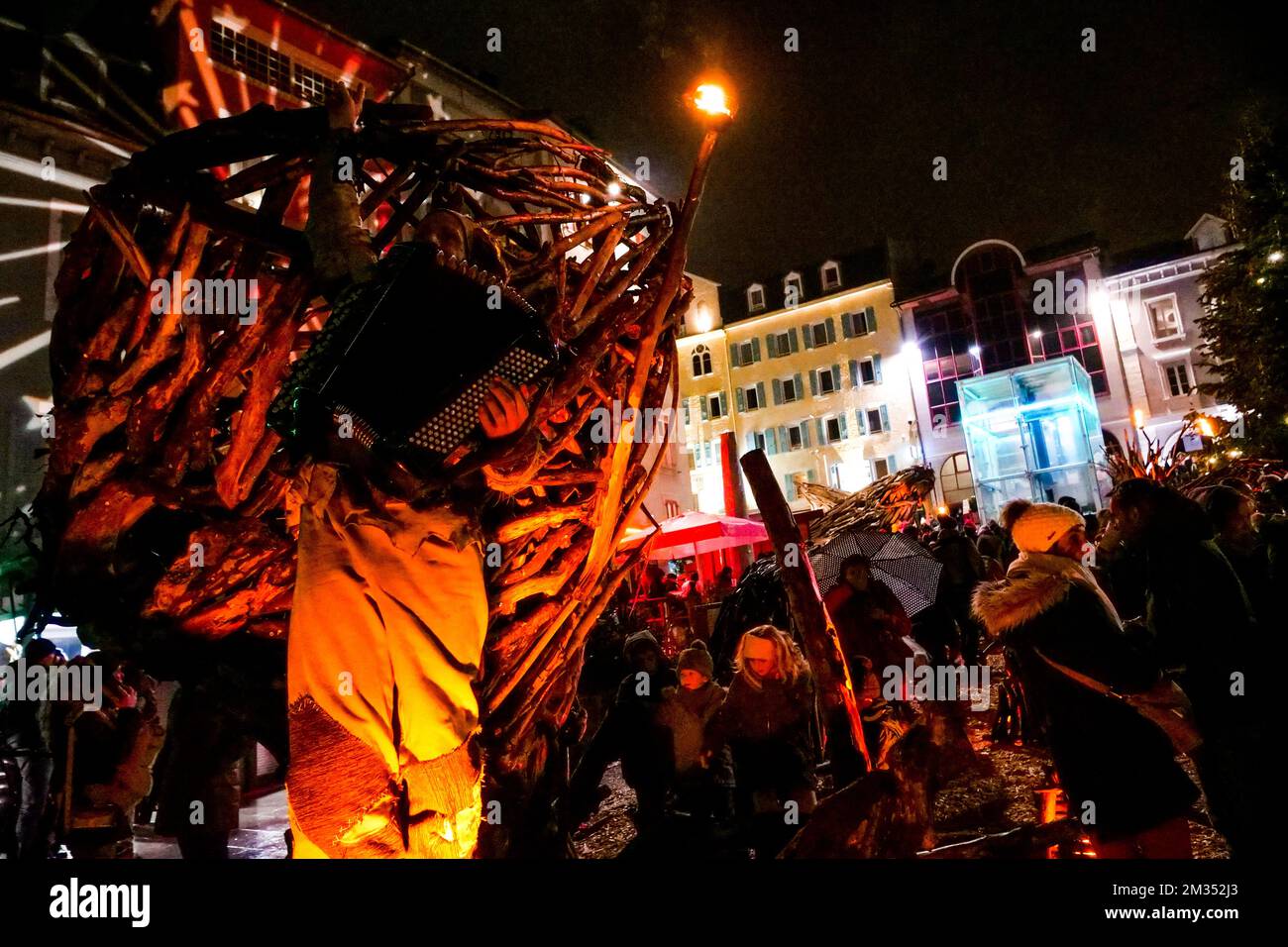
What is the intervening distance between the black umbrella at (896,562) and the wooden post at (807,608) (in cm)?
291

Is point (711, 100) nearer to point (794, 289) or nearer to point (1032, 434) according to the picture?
point (1032, 434)

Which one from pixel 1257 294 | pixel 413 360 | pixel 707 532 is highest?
pixel 1257 294

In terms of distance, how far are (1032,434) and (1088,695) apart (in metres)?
34.5

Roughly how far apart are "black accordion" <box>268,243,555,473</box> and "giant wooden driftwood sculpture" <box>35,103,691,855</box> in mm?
498

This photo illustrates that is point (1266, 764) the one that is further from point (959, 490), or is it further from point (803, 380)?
point (803, 380)

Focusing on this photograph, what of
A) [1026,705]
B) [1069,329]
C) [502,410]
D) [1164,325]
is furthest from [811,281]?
[502,410]

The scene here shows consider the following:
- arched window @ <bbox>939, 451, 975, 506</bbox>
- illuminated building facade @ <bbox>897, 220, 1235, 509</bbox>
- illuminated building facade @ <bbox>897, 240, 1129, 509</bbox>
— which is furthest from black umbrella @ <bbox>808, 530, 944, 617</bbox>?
arched window @ <bbox>939, 451, 975, 506</bbox>

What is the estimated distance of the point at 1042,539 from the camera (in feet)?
11.5

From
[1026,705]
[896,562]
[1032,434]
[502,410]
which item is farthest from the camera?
[1032,434]

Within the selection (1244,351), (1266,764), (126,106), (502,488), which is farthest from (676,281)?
(1244,351)

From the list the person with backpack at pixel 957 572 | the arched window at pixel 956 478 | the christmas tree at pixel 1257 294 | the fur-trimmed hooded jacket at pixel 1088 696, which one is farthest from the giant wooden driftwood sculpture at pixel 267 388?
the arched window at pixel 956 478

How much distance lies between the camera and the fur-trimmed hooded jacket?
3.02m

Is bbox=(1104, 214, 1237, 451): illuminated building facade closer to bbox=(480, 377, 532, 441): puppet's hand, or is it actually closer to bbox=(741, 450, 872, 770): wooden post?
bbox=(741, 450, 872, 770): wooden post

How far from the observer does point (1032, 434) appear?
33188 mm
